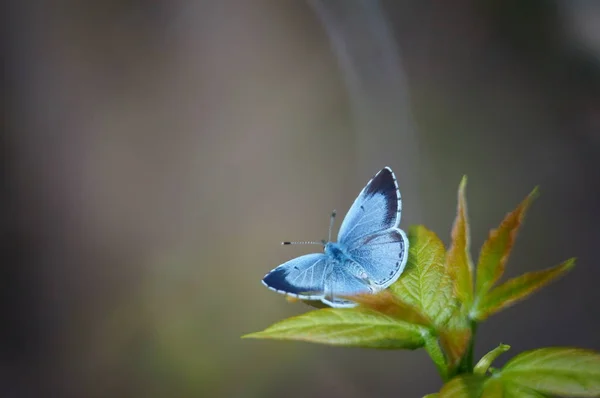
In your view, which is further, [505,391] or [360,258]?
[360,258]

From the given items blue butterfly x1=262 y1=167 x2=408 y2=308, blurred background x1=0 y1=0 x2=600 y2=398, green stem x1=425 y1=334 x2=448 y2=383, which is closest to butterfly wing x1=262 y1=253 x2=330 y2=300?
blue butterfly x1=262 y1=167 x2=408 y2=308

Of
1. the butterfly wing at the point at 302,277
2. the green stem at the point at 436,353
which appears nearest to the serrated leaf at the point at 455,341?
the green stem at the point at 436,353

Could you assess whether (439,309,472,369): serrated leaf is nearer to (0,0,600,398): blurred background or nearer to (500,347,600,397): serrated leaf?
(500,347,600,397): serrated leaf

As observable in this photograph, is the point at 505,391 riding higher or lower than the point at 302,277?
lower

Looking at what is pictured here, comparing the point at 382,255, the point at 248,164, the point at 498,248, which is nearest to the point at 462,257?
the point at 498,248

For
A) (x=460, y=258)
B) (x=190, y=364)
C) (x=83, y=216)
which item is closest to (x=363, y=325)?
(x=460, y=258)

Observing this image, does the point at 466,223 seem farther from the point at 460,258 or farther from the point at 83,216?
the point at 83,216

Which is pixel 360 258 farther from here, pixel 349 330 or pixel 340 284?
pixel 349 330
